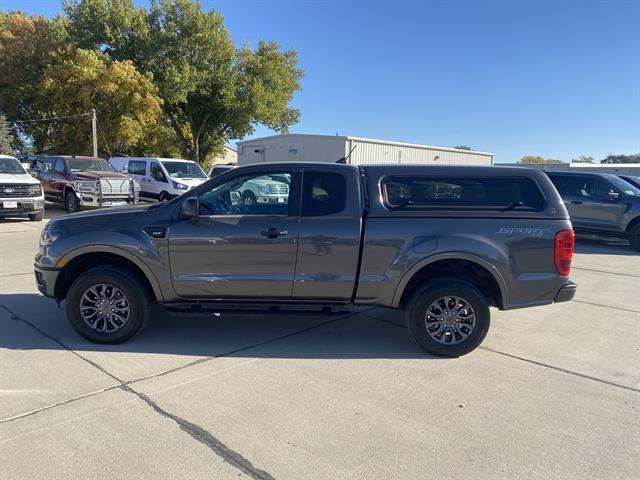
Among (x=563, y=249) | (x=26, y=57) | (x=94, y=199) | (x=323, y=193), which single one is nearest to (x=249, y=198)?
(x=323, y=193)

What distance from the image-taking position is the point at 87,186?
1417 centimetres

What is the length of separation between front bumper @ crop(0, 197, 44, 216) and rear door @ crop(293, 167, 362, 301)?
36.7 feet

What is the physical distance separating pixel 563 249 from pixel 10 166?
14.4 metres

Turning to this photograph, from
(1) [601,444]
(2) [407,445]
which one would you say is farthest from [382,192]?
(1) [601,444]

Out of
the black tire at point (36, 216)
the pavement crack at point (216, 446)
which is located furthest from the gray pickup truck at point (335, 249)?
the black tire at point (36, 216)

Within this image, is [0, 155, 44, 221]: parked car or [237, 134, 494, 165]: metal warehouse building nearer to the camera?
A: [0, 155, 44, 221]: parked car

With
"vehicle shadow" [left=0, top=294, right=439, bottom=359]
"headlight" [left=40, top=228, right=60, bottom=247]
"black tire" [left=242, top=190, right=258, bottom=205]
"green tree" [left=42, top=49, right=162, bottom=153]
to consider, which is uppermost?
"green tree" [left=42, top=49, right=162, bottom=153]

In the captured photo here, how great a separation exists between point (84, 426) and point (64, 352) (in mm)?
1455

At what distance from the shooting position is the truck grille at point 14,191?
12.3 meters

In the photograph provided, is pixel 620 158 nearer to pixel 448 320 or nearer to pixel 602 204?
pixel 602 204

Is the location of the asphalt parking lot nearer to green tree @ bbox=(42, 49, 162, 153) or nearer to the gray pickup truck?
the gray pickup truck

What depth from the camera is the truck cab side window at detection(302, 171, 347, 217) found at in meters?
4.39

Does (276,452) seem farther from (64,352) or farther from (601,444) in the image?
(64,352)

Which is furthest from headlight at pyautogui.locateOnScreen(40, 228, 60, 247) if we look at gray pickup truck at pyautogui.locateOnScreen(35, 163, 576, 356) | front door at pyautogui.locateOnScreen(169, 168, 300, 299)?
front door at pyautogui.locateOnScreen(169, 168, 300, 299)
